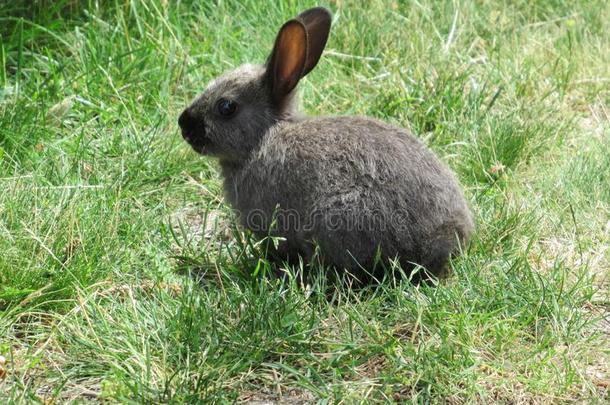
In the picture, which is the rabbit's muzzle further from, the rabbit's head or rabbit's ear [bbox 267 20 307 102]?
rabbit's ear [bbox 267 20 307 102]

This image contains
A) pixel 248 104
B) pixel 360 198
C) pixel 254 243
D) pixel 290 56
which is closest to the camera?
pixel 360 198

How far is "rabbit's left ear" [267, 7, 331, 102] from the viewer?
4.72 meters

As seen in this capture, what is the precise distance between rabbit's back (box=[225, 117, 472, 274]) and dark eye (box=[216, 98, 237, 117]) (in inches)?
14.2

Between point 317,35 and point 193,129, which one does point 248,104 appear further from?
point 317,35

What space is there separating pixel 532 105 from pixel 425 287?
6.84ft

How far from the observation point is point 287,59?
4801 millimetres

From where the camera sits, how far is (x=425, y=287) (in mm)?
4227

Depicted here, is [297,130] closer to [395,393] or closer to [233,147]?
[233,147]

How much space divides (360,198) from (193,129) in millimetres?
1027

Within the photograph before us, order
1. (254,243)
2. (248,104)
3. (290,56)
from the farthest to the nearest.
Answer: (248,104), (290,56), (254,243)

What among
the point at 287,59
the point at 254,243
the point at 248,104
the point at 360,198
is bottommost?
the point at 254,243

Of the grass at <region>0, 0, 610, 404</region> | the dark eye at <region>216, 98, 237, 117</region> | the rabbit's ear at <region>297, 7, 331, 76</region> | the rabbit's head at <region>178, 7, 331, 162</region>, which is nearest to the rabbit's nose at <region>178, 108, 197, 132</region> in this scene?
the rabbit's head at <region>178, 7, 331, 162</region>

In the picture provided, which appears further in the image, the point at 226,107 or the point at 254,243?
the point at 226,107

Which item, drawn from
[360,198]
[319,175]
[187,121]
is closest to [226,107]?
[187,121]
